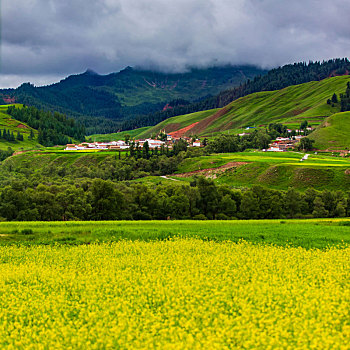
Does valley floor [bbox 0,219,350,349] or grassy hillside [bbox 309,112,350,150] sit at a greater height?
grassy hillside [bbox 309,112,350,150]

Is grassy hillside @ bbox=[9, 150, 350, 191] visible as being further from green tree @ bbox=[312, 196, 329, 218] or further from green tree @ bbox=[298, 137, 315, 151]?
green tree @ bbox=[312, 196, 329, 218]

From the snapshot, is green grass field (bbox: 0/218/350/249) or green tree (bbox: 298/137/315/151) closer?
green grass field (bbox: 0/218/350/249)

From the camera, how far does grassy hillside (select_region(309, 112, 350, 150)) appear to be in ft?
506

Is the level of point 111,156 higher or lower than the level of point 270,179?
higher

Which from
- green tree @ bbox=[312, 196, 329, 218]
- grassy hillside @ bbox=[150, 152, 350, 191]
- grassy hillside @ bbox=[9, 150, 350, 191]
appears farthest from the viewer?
grassy hillside @ bbox=[9, 150, 350, 191]

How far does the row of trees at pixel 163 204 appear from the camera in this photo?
186 ft

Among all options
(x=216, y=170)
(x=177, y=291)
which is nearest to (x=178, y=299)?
(x=177, y=291)

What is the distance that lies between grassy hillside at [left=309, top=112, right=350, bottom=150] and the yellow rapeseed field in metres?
146

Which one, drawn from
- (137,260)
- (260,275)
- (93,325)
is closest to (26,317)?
(93,325)

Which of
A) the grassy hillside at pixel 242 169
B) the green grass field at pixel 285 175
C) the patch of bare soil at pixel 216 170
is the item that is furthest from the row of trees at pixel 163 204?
the patch of bare soil at pixel 216 170

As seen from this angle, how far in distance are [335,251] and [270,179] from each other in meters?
80.3

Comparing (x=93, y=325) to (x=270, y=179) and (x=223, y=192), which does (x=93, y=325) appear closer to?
(x=223, y=192)

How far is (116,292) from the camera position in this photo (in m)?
16.3

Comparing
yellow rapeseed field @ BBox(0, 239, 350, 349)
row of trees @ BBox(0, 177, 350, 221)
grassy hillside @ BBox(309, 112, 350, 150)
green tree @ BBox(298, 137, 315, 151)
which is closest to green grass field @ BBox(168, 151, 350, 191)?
row of trees @ BBox(0, 177, 350, 221)
